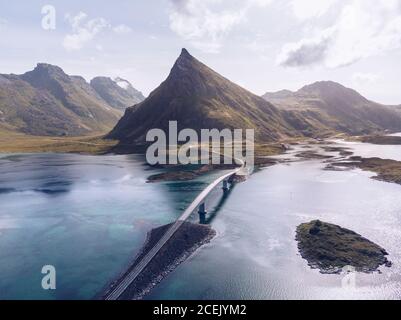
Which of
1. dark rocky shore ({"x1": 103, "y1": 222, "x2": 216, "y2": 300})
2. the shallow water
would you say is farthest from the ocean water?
dark rocky shore ({"x1": 103, "y1": 222, "x2": 216, "y2": 300})

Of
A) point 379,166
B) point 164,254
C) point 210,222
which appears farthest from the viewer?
point 379,166

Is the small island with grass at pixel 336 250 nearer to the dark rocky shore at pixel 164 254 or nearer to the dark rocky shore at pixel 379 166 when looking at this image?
the dark rocky shore at pixel 164 254

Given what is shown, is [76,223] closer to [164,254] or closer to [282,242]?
[164,254]

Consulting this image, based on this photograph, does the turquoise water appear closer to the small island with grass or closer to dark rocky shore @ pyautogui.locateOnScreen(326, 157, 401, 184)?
the small island with grass

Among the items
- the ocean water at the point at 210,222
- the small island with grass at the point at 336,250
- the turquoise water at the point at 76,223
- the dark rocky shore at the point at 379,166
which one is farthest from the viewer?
the dark rocky shore at the point at 379,166

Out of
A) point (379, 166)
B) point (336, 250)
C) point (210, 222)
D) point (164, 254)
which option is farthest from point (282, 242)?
point (379, 166)

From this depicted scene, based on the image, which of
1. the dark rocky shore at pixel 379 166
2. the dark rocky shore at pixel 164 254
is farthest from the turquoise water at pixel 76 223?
the dark rocky shore at pixel 379 166
